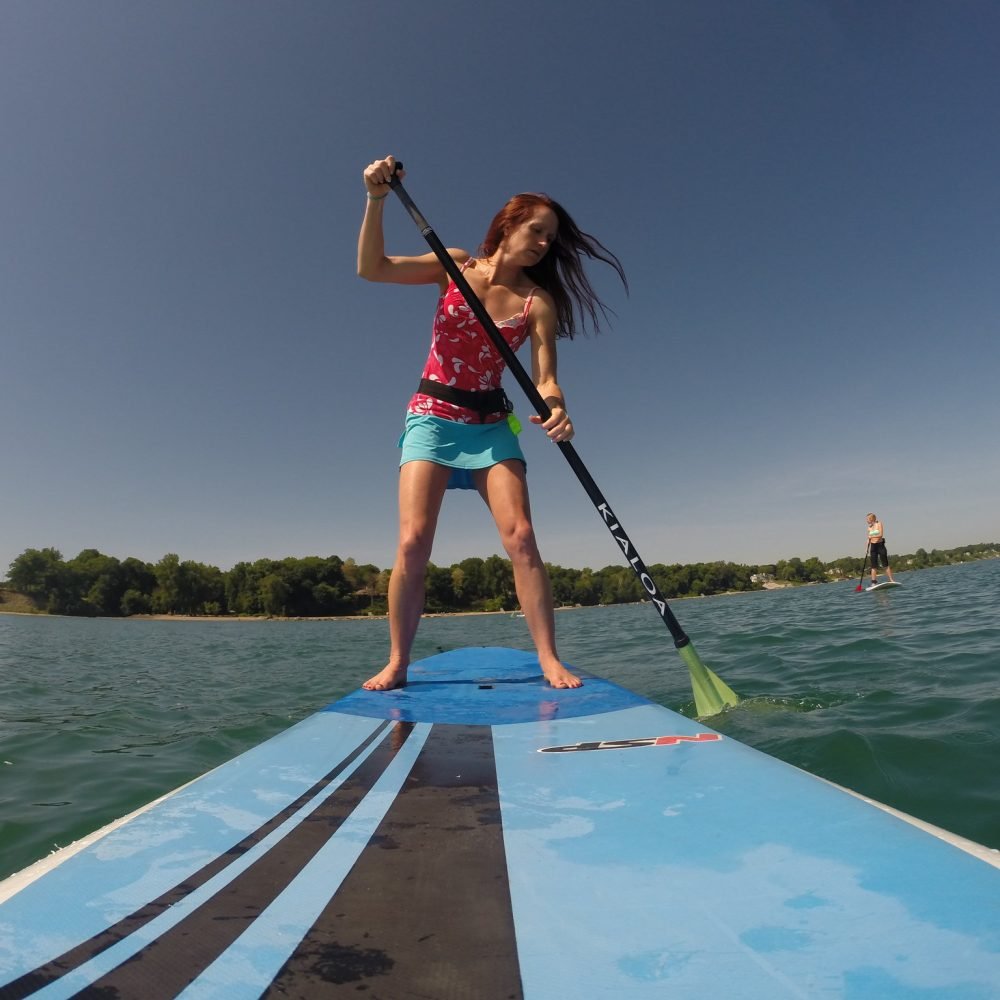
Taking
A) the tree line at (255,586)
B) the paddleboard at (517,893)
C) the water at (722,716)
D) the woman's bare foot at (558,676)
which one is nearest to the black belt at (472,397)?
the woman's bare foot at (558,676)

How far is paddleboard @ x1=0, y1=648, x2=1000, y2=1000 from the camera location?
0.69m

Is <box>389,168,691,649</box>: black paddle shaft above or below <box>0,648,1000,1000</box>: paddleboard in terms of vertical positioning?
above

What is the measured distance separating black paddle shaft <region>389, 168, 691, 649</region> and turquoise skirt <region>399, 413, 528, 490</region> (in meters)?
0.25

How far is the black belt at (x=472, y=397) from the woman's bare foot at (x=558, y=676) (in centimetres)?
132

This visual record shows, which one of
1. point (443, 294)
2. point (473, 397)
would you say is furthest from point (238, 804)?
point (443, 294)

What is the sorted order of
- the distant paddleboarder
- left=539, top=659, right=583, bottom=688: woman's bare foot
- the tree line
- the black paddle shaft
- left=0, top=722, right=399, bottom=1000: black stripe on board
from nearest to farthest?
left=0, top=722, right=399, bottom=1000: black stripe on board < left=539, top=659, right=583, bottom=688: woman's bare foot < the black paddle shaft < the distant paddleboarder < the tree line

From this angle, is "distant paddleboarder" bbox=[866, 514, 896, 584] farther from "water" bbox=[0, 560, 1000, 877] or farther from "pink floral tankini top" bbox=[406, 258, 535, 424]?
"pink floral tankini top" bbox=[406, 258, 535, 424]

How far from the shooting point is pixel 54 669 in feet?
27.3

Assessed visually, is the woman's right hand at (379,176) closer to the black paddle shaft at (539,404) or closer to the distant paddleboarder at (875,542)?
the black paddle shaft at (539,404)

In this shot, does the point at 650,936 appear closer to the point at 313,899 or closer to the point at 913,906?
the point at 913,906

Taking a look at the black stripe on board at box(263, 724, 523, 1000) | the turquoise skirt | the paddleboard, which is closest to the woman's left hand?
the turquoise skirt

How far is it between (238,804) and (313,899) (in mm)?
555

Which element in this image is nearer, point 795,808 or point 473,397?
point 795,808

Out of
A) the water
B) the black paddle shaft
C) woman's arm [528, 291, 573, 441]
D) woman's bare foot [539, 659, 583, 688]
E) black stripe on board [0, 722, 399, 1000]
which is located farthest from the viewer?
woman's arm [528, 291, 573, 441]
